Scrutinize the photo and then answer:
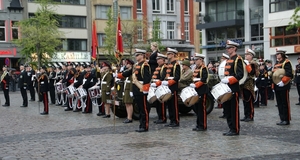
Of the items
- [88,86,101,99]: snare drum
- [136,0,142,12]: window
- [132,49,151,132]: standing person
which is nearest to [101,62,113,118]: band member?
[88,86,101,99]: snare drum

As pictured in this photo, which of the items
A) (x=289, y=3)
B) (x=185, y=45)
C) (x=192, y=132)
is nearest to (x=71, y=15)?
(x=185, y=45)

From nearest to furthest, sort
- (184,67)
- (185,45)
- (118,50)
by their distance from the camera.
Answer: (184,67)
(118,50)
(185,45)

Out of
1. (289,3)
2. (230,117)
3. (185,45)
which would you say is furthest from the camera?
(185,45)

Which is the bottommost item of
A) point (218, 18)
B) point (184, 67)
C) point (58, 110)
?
point (58, 110)

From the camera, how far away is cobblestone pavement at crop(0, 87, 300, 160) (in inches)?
373

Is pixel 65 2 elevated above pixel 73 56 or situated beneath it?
elevated above

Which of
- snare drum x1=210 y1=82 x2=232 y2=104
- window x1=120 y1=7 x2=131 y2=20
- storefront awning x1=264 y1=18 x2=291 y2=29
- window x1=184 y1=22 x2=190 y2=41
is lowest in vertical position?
snare drum x1=210 y1=82 x2=232 y2=104

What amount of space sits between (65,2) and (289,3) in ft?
80.8

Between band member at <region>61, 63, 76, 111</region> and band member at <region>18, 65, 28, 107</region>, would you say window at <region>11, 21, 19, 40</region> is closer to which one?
band member at <region>18, 65, 28, 107</region>

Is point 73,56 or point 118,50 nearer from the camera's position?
point 118,50

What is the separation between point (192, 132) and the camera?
490 inches

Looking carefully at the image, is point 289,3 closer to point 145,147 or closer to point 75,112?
point 75,112

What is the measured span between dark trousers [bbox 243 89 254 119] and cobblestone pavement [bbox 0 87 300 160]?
0.33 meters

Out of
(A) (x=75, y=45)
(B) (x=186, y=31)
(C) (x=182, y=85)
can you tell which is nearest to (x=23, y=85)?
(C) (x=182, y=85)
